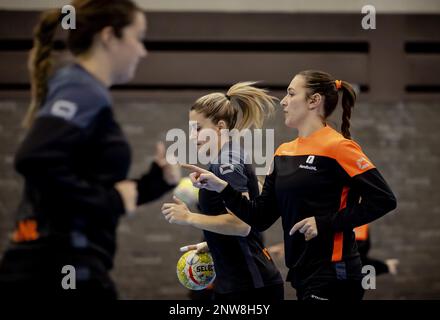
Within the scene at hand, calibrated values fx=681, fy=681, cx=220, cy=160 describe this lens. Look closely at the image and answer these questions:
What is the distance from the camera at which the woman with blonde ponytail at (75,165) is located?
1854mm

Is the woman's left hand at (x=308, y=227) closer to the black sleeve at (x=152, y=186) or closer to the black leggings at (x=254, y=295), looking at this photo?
the black leggings at (x=254, y=295)

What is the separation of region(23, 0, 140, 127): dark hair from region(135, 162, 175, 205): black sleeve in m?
0.38

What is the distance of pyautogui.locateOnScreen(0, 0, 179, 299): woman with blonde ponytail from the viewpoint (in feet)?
6.08

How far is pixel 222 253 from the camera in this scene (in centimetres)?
303

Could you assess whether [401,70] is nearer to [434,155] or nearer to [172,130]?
[434,155]

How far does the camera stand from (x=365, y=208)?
2674 millimetres

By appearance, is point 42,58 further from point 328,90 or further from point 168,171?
point 328,90

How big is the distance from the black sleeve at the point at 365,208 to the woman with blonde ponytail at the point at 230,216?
44 centimetres

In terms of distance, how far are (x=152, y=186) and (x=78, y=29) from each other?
0.52 metres

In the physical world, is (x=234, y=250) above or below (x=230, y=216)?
below

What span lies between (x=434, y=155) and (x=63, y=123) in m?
5.63

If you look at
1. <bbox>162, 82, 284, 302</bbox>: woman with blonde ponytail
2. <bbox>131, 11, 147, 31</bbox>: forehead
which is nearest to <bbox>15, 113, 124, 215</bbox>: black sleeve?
<bbox>131, 11, 147, 31</bbox>: forehead

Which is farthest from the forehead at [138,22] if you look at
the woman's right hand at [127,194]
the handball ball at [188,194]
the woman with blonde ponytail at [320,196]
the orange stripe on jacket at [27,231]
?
the handball ball at [188,194]

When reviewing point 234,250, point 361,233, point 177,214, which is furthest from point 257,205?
point 361,233
